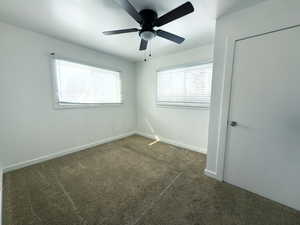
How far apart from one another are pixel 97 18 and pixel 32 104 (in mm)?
1854

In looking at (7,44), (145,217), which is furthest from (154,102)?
(7,44)

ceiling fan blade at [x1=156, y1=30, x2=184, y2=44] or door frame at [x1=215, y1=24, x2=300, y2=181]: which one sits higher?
ceiling fan blade at [x1=156, y1=30, x2=184, y2=44]

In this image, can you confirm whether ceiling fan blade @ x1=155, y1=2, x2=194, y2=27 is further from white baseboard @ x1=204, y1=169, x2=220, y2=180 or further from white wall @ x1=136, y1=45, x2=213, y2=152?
white baseboard @ x1=204, y1=169, x2=220, y2=180

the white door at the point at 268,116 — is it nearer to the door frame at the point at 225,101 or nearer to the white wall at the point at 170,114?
the door frame at the point at 225,101

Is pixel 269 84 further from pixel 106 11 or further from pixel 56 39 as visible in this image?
pixel 56 39

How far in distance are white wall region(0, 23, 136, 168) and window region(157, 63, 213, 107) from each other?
1816mm

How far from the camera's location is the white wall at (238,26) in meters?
1.26

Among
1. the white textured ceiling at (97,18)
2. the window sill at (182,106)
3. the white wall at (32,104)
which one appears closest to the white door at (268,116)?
the white textured ceiling at (97,18)

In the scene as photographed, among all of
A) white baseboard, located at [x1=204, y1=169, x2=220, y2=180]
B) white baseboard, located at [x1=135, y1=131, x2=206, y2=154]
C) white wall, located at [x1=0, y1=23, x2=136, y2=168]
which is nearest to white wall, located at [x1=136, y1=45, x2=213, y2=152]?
white baseboard, located at [x1=135, y1=131, x2=206, y2=154]

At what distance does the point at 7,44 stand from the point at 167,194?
10.7 ft

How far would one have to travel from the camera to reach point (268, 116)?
56.8 inches

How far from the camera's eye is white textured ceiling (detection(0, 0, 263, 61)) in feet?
4.75

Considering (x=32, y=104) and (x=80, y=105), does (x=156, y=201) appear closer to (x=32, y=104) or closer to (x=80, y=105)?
(x=80, y=105)

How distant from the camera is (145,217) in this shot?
129cm
